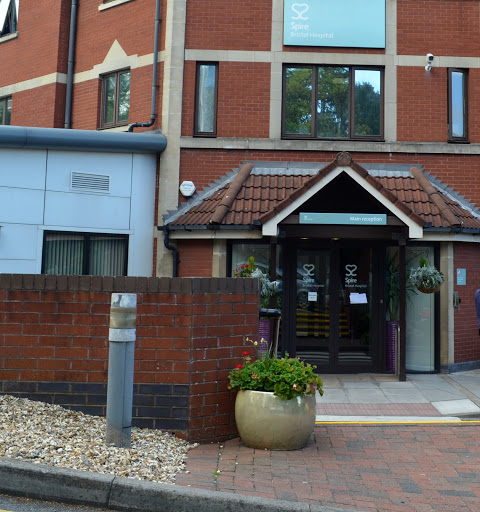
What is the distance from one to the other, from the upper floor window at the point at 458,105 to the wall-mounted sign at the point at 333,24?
171cm

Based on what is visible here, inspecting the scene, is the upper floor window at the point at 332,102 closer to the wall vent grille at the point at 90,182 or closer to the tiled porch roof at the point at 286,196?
the tiled porch roof at the point at 286,196

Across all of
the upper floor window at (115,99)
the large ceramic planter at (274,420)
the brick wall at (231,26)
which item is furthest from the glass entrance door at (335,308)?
the upper floor window at (115,99)

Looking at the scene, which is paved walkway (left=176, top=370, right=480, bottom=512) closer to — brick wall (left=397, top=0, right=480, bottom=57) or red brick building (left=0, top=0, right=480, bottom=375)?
red brick building (left=0, top=0, right=480, bottom=375)

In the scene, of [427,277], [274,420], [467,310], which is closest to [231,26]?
[427,277]

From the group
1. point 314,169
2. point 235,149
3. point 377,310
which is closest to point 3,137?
point 235,149

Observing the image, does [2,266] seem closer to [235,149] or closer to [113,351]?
[235,149]

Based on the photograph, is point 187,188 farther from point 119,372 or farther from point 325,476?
point 325,476

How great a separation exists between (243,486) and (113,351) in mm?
1623

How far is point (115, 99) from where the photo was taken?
569 inches

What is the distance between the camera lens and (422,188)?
12070mm

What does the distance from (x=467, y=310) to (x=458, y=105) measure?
14.4 ft

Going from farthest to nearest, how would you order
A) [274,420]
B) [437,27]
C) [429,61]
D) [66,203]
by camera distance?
1. [437,27]
2. [429,61]
3. [66,203]
4. [274,420]

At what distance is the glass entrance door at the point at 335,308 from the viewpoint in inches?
456

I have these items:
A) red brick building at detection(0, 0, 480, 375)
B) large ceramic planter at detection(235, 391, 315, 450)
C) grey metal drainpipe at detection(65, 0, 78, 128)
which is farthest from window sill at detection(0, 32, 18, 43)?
large ceramic planter at detection(235, 391, 315, 450)
